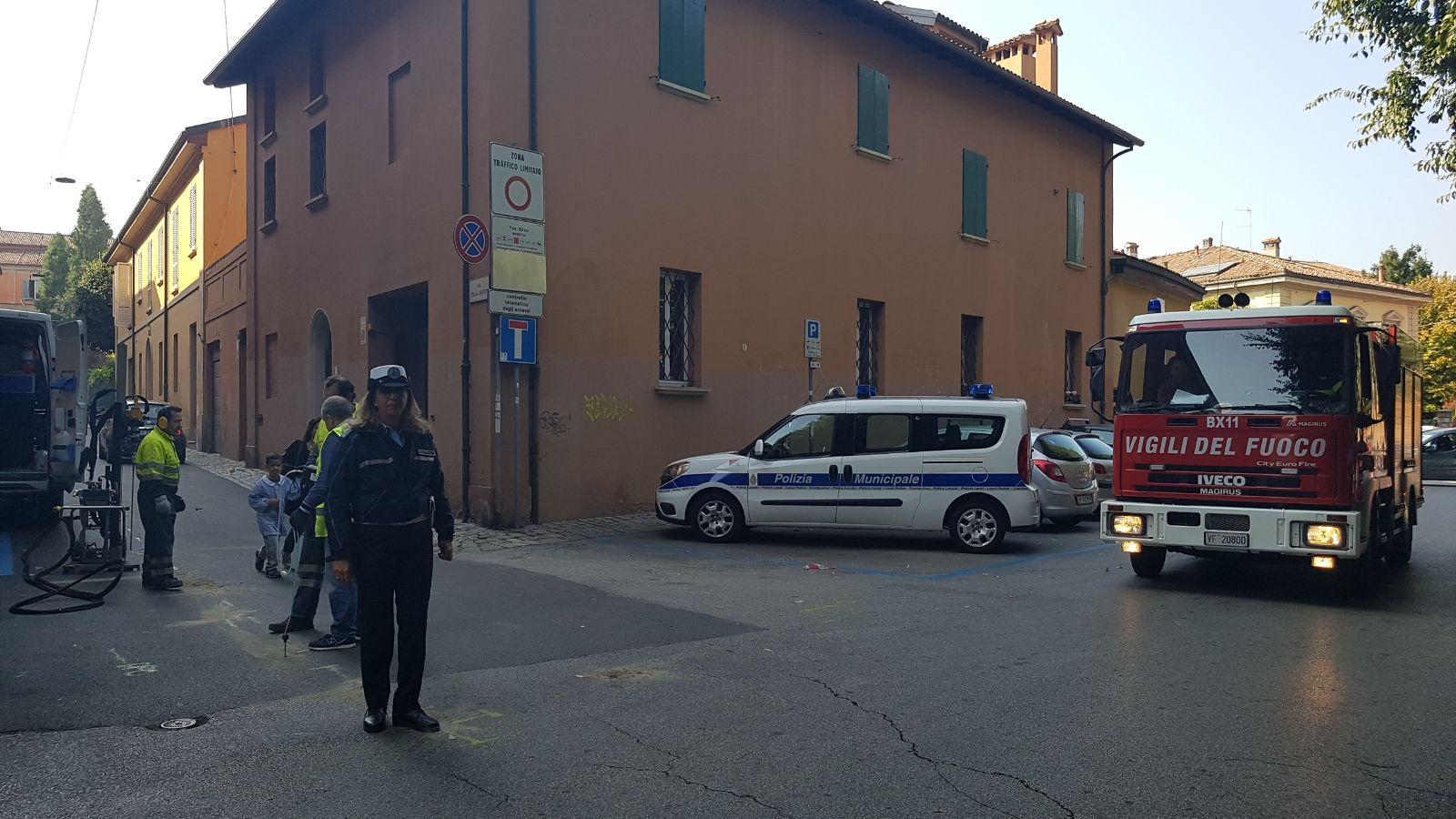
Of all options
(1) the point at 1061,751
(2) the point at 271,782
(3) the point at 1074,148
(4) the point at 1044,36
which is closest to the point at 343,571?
(2) the point at 271,782

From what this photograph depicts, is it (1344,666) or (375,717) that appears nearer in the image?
(375,717)

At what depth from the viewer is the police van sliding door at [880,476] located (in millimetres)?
12016

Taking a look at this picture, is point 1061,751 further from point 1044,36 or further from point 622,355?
point 1044,36

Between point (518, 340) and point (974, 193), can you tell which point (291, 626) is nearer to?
point (518, 340)

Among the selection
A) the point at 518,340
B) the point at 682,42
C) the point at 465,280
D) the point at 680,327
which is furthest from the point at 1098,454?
the point at 465,280

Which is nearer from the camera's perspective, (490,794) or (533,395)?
→ (490,794)

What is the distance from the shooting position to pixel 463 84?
1394cm

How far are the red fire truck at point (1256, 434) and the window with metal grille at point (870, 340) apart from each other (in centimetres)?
970

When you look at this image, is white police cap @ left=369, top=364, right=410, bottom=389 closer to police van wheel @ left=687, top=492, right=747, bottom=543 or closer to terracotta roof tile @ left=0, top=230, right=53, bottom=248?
police van wheel @ left=687, top=492, right=747, bottom=543

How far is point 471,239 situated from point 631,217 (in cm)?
288

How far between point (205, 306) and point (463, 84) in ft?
54.0

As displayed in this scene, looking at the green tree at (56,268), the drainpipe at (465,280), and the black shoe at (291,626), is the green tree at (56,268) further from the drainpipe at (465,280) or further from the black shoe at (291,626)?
the black shoe at (291,626)

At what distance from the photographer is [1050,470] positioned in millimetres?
13664

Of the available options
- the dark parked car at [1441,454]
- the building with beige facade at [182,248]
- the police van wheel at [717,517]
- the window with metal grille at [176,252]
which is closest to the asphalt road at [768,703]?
the police van wheel at [717,517]
